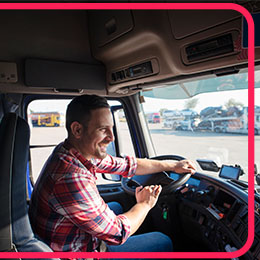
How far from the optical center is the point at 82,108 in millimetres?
1504

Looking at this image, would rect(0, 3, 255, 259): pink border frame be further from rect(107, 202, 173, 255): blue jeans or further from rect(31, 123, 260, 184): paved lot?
rect(31, 123, 260, 184): paved lot

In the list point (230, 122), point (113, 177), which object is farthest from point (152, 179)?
point (113, 177)

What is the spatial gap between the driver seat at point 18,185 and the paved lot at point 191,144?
0.50 meters

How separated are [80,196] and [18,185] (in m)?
0.31

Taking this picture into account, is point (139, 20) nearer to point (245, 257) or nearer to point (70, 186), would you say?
point (70, 186)

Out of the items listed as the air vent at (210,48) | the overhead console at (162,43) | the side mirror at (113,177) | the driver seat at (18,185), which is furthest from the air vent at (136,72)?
the side mirror at (113,177)

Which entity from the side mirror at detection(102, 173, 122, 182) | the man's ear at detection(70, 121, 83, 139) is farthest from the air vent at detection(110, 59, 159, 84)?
the side mirror at detection(102, 173, 122, 182)

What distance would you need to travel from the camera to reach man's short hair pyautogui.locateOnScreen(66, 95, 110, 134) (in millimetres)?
1493

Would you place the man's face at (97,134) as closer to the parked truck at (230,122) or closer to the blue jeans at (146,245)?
the blue jeans at (146,245)

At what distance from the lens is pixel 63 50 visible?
2.38 metres

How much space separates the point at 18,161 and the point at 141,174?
45.0 inches

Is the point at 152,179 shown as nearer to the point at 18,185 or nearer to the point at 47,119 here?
the point at 18,185

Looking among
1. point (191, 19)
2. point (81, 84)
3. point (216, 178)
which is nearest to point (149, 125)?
point (81, 84)

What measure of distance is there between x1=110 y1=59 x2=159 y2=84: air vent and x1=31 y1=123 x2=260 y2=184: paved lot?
0.75 m
